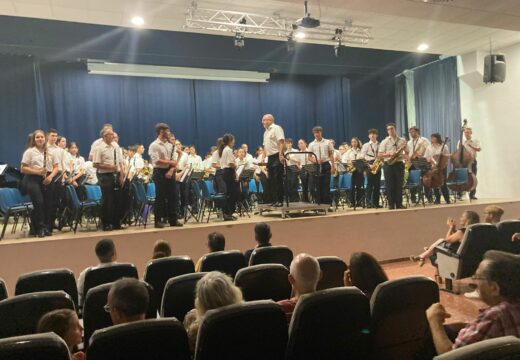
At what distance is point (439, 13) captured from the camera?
7.84 metres

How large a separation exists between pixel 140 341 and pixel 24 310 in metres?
1.16

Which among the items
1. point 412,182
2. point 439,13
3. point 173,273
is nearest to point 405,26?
point 439,13

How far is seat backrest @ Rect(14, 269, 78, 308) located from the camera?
342 cm

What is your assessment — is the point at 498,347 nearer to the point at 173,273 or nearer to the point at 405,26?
the point at 173,273

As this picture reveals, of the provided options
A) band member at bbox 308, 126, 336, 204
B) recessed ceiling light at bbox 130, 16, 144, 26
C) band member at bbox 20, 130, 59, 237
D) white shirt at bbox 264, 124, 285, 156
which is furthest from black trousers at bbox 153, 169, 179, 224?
recessed ceiling light at bbox 130, 16, 144, 26

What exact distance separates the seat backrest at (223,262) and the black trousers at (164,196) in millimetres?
3001

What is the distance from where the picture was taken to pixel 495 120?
12562 mm

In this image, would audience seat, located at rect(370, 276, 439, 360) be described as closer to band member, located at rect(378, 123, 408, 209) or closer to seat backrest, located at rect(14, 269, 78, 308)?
seat backrest, located at rect(14, 269, 78, 308)

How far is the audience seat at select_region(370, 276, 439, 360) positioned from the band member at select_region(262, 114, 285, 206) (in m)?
5.16

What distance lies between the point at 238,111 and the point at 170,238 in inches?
413

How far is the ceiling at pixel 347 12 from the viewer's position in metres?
7.53

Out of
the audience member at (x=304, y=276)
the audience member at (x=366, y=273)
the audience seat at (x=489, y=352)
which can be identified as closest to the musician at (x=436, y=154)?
the audience member at (x=366, y=273)

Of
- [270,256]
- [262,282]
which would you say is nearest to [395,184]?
[270,256]

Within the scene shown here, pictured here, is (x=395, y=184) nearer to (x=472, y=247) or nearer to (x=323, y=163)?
(x=323, y=163)
